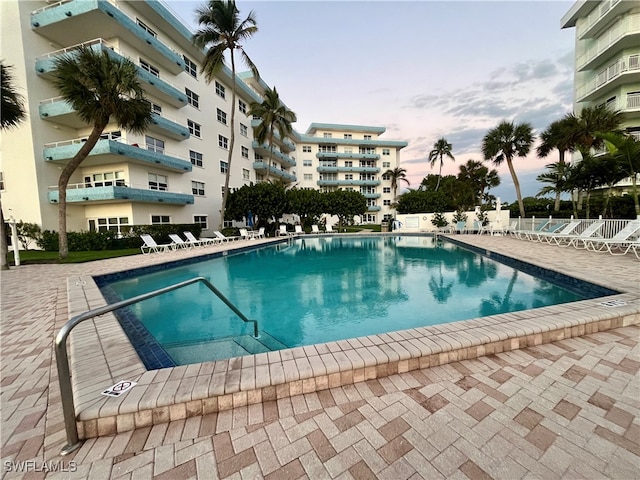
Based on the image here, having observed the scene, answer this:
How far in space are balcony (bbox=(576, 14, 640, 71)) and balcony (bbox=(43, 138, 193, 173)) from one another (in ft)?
108

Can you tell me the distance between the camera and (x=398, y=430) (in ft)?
5.78

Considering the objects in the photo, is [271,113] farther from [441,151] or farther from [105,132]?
[441,151]

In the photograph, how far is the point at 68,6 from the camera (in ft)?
44.2

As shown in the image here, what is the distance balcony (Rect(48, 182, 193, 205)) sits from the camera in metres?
14.4

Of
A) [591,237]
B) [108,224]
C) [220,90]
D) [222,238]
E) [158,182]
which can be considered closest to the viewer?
[591,237]

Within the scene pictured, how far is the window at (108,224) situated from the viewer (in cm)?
1594

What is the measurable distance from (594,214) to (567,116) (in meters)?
7.12

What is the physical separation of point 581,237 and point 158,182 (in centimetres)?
2359

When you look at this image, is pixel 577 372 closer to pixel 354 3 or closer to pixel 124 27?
pixel 354 3

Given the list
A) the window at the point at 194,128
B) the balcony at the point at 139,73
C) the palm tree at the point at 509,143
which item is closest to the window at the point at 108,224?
the balcony at the point at 139,73

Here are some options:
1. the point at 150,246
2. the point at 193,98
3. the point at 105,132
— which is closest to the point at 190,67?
the point at 193,98

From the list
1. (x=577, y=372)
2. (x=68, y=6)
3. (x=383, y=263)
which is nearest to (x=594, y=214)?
(x=383, y=263)

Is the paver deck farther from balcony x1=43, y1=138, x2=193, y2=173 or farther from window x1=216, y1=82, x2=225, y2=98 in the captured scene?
window x1=216, y1=82, x2=225, y2=98

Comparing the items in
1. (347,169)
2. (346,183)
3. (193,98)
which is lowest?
(346,183)
